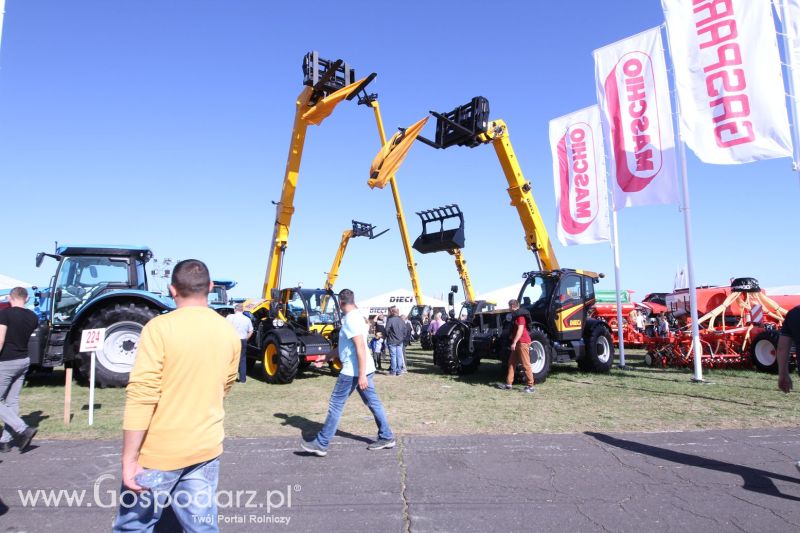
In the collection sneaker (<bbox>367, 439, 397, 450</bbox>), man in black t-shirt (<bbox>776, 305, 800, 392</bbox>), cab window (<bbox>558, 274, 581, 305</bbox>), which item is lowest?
sneaker (<bbox>367, 439, 397, 450</bbox>)

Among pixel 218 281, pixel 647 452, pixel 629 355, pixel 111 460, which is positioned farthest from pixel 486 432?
pixel 218 281

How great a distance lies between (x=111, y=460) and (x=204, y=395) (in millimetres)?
3445

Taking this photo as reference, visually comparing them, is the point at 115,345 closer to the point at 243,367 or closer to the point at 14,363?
the point at 243,367

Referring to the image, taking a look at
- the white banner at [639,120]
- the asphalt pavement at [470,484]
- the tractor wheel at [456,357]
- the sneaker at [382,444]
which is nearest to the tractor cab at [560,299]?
the tractor wheel at [456,357]

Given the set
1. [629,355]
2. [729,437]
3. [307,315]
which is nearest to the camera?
[729,437]

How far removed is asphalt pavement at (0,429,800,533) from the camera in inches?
131

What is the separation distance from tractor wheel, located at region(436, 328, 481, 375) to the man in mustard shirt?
8.63 m

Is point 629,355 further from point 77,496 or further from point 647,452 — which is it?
point 77,496

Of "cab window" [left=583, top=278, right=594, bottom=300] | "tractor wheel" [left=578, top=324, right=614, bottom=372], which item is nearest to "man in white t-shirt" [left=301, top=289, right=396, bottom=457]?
"tractor wheel" [left=578, top=324, right=614, bottom=372]

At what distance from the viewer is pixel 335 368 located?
11.2m

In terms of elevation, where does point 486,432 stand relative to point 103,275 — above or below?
below

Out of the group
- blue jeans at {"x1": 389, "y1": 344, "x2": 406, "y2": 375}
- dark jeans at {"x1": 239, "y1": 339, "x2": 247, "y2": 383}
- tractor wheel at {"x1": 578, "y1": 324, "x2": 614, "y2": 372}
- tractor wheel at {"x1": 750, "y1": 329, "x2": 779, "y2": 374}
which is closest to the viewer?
dark jeans at {"x1": 239, "y1": 339, "x2": 247, "y2": 383}

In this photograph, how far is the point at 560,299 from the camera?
407 inches

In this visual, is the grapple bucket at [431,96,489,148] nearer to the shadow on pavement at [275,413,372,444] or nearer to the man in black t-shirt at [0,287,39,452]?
the shadow on pavement at [275,413,372,444]
